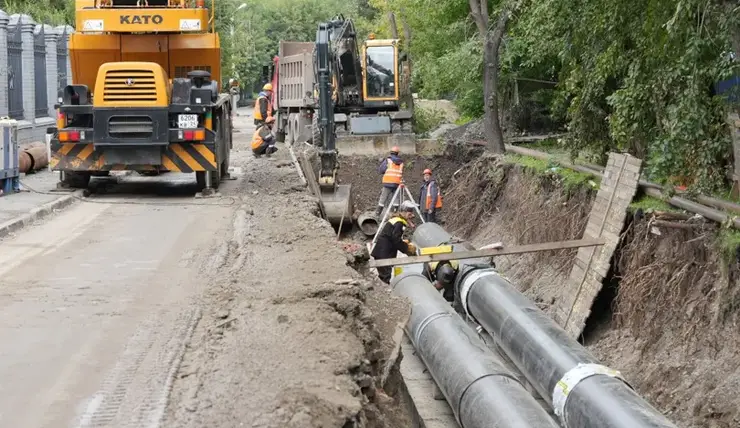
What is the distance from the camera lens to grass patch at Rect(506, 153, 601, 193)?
1500 cm

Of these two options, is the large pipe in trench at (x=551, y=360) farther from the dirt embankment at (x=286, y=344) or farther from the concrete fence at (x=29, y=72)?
the concrete fence at (x=29, y=72)

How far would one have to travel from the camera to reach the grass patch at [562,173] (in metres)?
15.0

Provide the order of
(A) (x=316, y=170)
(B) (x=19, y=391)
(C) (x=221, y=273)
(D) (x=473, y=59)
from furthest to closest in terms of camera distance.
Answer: (D) (x=473, y=59) < (A) (x=316, y=170) < (C) (x=221, y=273) < (B) (x=19, y=391)

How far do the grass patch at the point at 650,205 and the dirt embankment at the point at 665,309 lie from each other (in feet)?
0.52

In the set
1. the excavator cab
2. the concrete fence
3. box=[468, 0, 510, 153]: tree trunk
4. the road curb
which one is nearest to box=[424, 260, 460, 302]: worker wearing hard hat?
the road curb

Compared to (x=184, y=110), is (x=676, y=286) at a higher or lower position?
lower

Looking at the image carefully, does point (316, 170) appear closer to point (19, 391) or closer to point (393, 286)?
point (393, 286)

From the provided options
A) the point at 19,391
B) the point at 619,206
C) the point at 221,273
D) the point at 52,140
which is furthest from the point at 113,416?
the point at 52,140

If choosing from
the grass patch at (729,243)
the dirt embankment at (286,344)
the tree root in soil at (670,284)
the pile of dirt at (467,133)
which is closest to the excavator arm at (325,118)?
the tree root in soil at (670,284)

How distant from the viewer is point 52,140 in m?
14.7

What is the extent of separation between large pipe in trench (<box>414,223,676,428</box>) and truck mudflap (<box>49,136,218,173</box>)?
427 centimetres

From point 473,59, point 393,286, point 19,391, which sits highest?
point 473,59

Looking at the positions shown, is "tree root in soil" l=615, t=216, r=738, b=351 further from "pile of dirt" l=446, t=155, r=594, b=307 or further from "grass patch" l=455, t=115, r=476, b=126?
"grass patch" l=455, t=115, r=476, b=126

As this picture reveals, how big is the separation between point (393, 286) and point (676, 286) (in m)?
3.80
